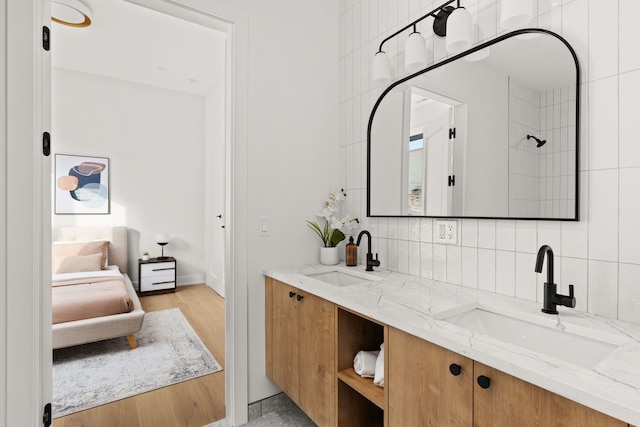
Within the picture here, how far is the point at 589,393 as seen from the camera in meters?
0.67

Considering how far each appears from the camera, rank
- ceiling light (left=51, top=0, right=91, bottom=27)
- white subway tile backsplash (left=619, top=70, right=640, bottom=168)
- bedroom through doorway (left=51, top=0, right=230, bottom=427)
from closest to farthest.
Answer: white subway tile backsplash (left=619, top=70, right=640, bottom=168)
ceiling light (left=51, top=0, right=91, bottom=27)
bedroom through doorway (left=51, top=0, right=230, bottom=427)

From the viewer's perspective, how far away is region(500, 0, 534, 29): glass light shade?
1230 millimetres

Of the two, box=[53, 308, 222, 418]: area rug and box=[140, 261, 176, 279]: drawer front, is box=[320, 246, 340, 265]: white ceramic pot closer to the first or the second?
box=[53, 308, 222, 418]: area rug

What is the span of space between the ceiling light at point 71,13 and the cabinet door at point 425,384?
3373 millimetres

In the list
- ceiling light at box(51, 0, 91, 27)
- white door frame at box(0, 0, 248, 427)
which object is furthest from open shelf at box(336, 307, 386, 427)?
ceiling light at box(51, 0, 91, 27)

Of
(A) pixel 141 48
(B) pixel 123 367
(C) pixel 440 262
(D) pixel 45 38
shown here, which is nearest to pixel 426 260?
(C) pixel 440 262

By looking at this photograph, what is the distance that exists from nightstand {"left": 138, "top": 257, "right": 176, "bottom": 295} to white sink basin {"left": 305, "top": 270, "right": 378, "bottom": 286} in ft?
10.7

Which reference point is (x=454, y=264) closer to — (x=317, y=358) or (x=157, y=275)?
(x=317, y=358)

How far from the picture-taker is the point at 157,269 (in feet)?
14.8

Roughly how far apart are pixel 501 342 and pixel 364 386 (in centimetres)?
63

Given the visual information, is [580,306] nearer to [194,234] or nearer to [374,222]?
[374,222]

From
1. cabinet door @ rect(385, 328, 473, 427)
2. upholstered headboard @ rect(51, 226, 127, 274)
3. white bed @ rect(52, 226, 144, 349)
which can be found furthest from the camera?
upholstered headboard @ rect(51, 226, 127, 274)

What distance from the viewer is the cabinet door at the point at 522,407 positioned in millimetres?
707

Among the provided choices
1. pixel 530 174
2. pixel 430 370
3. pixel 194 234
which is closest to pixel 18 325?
pixel 430 370
